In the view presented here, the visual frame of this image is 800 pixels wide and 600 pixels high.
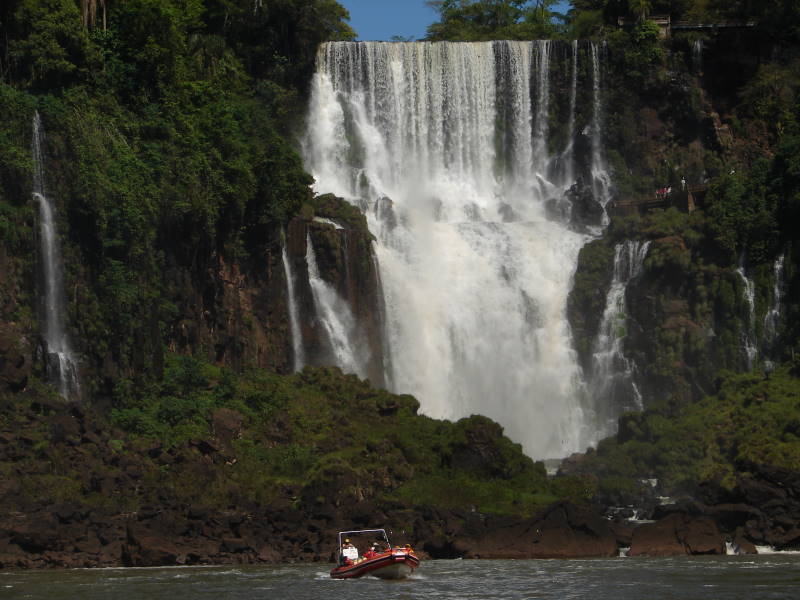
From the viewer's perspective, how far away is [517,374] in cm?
7375

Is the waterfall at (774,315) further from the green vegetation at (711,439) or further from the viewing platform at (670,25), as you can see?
the viewing platform at (670,25)

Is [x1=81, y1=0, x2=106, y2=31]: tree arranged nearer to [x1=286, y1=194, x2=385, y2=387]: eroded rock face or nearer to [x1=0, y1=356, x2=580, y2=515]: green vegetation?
[x1=286, y1=194, x2=385, y2=387]: eroded rock face

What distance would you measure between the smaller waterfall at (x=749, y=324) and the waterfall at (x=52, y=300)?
29.9 meters

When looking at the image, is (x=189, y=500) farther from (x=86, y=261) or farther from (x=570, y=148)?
(x=570, y=148)

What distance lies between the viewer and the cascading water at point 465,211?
239 ft

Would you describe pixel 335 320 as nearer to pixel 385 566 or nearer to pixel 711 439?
pixel 711 439

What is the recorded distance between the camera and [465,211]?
83.9 meters

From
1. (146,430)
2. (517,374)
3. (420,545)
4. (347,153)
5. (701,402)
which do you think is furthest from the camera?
(347,153)

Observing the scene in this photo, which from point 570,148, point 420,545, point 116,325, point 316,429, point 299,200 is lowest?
point 420,545

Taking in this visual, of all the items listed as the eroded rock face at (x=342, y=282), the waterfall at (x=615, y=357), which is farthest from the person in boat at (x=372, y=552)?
the waterfall at (x=615, y=357)

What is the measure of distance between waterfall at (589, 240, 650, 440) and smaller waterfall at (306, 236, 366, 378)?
11450mm

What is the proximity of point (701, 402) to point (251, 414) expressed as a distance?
1934cm

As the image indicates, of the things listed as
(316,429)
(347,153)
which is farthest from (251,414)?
(347,153)

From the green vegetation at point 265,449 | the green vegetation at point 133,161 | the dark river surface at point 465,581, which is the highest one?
the green vegetation at point 133,161
